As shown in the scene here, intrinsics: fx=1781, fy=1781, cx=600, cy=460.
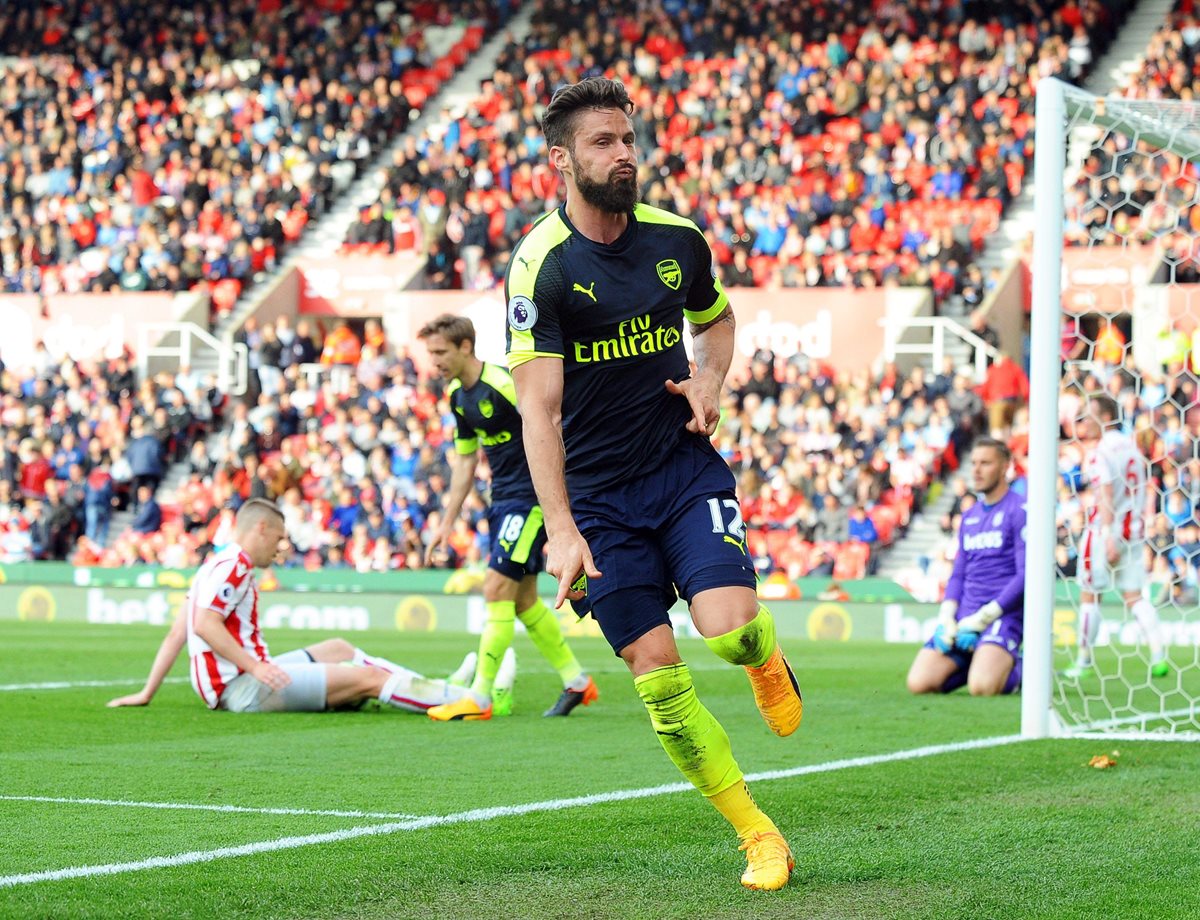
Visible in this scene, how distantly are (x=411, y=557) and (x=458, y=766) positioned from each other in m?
15.1

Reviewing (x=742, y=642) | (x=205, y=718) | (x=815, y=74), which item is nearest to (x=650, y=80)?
(x=815, y=74)

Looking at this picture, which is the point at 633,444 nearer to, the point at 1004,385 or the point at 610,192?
the point at 610,192

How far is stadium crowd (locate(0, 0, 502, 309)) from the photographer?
3016 centimetres

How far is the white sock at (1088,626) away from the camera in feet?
41.3

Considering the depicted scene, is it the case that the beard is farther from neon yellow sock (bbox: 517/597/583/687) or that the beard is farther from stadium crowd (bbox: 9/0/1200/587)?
stadium crowd (bbox: 9/0/1200/587)

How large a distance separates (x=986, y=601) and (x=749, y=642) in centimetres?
731

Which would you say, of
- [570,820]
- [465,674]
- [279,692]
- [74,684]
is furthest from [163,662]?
[570,820]

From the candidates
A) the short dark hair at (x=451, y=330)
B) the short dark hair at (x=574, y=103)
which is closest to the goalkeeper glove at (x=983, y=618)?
the short dark hair at (x=451, y=330)

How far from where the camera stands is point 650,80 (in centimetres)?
2923

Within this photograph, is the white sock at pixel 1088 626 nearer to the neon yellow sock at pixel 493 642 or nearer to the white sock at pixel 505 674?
the white sock at pixel 505 674

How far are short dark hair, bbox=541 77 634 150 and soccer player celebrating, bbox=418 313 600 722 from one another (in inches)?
176

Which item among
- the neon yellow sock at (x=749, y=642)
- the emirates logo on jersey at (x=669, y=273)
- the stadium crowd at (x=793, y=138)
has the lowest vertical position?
the neon yellow sock at (x=749, y=642)

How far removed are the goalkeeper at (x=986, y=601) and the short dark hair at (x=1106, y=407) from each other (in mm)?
651

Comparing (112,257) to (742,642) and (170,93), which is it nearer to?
(170,93)
